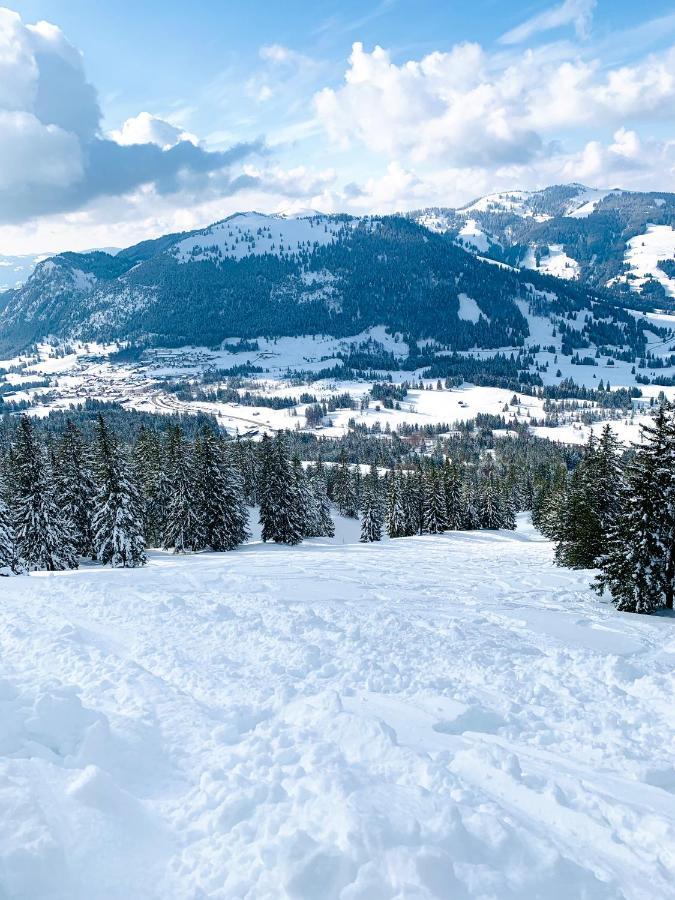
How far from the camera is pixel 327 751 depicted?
8.27 m

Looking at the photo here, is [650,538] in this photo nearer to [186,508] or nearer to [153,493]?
[186,508]

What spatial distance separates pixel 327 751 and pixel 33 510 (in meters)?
38.7

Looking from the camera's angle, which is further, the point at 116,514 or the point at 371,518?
the point at 371,518

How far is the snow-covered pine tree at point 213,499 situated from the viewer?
151ft

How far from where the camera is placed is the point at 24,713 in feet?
28.5

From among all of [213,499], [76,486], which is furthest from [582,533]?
[76,486]

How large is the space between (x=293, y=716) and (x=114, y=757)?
3298mm

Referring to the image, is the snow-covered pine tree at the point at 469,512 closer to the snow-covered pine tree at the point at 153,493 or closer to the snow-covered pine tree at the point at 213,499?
the snow-covered pine tree at the point at 213,499

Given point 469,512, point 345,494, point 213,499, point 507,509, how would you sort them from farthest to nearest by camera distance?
1. point 345,494
2. point 507,509
3. point 469,512
4. point 213,499

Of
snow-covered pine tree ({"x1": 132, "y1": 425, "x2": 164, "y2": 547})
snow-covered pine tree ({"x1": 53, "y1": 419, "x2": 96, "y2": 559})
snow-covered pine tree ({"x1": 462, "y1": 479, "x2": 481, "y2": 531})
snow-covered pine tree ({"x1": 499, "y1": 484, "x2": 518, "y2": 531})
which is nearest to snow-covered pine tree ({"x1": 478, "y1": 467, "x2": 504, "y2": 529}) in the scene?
snow-covered pine tree ({"x1": 462, "y1": 479, "x2": 481, "y2": 531})

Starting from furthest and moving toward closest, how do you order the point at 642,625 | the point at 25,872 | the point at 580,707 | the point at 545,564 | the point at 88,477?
the point at 88,477
the point at 545,564
the point at 642,625
the point at 580,707
the point at 25,872

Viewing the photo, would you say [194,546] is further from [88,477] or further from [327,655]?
[327,655]

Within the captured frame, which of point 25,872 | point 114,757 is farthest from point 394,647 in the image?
point 25,872

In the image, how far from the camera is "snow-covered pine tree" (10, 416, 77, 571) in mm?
37969
